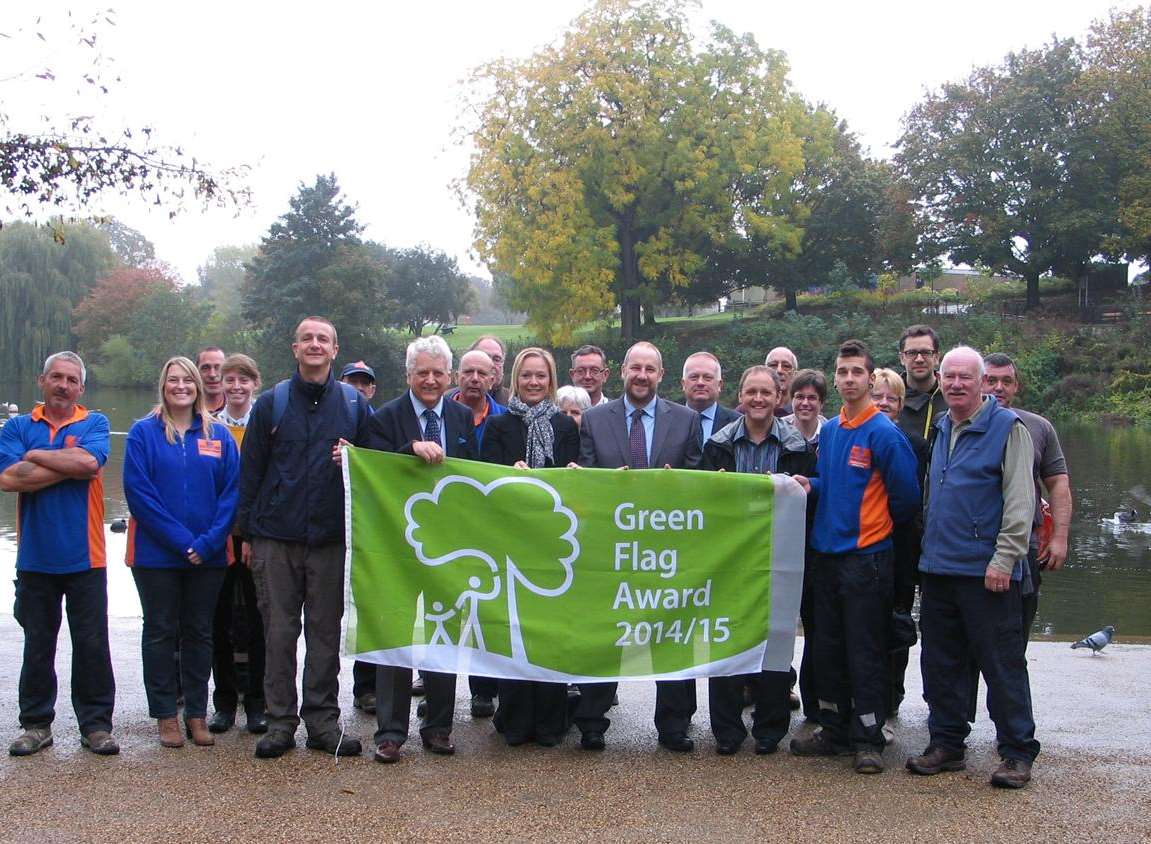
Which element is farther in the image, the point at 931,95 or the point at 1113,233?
the point at 931,95

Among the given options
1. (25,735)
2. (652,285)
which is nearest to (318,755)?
(25,735)

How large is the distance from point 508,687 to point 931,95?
153ft

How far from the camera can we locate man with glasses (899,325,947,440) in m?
6.63

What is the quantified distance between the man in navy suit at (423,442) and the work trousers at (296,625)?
0.97ft

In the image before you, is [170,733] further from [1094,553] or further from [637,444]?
[1094,553]

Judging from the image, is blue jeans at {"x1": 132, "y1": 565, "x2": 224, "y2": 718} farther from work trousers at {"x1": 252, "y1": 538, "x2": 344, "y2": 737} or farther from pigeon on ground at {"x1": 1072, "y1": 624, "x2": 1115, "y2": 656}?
pigeon on ground at {"x1": 1072, "y1": 624, "x2": 1115, "y2": 656}

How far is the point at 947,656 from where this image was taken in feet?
18.4

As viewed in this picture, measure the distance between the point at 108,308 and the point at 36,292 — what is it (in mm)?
4924

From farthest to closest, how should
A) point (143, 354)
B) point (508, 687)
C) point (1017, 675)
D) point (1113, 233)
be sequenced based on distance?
point (143, 354)
point (1113, 233)
point (508, 687)
point (1017, 675)

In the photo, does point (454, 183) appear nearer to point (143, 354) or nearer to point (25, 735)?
point (143, 354)

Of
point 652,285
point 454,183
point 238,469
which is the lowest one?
point 238,469

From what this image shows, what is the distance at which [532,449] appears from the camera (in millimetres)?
6109

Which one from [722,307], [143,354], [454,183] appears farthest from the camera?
[722,307]

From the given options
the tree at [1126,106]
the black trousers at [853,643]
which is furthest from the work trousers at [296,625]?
the tree at [1126,106]
